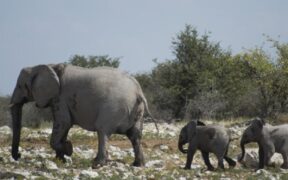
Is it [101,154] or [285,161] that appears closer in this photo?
[101,154]

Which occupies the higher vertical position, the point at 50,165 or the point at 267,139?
the point at 267,139

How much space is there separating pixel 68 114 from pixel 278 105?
3168 centimetres

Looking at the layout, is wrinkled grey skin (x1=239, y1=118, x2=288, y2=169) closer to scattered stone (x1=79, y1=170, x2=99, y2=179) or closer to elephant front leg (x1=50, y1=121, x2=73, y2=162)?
elephant front leg (x1=50, y1=121, x2=73, y2=162)

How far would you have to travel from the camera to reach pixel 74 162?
16.6m

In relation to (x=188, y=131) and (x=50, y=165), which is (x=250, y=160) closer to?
(x=188, y=131)

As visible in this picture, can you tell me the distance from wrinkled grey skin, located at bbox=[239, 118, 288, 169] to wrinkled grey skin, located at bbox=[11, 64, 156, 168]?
11.1ft

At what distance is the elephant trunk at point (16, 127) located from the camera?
643 inches

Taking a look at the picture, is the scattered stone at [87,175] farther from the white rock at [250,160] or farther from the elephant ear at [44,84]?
the white rock at [250,160]

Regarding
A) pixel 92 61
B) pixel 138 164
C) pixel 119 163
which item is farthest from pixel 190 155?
pixel 92 61

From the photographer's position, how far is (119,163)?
53.7 feet

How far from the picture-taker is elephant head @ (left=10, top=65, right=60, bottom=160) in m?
16.6

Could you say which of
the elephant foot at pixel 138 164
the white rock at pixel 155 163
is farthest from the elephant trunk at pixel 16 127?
the white rock at pixel 155 163

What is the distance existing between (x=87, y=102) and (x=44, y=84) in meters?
1.32

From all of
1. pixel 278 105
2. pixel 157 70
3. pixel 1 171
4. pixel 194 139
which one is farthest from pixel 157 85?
pixel 1 171
